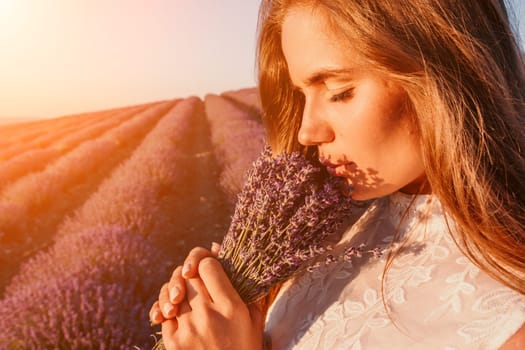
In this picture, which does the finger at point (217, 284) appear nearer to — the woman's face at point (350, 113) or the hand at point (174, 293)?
the hand at point (174, 293)

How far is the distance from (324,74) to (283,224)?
47 centimetres

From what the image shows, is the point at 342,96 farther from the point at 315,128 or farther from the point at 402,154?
the point at 402,154

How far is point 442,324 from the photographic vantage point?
1102 mm

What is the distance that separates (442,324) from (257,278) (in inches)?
21.4

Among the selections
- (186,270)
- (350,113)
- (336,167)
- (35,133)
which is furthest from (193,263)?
(35,133)

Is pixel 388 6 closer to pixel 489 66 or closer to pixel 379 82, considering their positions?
pixel 379 82

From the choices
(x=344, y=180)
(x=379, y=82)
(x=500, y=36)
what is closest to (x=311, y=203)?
(x=344, y=180)

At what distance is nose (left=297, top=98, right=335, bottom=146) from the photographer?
1.34 m

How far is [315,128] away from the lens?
1.35 meters

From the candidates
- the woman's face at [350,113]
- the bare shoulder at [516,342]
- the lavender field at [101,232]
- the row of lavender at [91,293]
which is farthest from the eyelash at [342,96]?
the row of lavender at [91,293]

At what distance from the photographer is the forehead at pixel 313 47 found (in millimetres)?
1254

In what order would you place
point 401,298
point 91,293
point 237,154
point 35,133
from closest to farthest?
1. point 401,298
2. point 91,293
3. point 237,154
4. point 35,133

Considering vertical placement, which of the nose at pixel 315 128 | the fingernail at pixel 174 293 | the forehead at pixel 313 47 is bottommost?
the fingernail at pixel 174 293

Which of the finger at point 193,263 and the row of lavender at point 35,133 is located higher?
the finger at point 193,263
